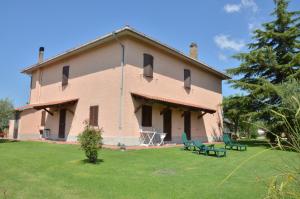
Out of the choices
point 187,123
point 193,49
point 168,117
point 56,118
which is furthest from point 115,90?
point 193,49

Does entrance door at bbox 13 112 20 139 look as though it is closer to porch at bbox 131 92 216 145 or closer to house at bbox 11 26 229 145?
house at bbox 11 26 229 145

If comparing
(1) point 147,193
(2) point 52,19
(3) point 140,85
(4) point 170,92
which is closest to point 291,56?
(4) point 170,92

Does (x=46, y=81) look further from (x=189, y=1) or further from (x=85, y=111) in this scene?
(x=189, y=1)

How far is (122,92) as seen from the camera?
606 inches

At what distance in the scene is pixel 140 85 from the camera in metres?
16.3

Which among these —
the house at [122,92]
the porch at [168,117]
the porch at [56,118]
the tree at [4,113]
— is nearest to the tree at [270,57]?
the house at [122,92]

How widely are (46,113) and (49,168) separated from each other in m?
14.1

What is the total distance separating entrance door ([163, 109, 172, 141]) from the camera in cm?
1789

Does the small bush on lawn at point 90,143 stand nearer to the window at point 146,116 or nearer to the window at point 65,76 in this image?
the window at point 146,116

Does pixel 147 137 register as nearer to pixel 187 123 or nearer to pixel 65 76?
pixel 187 123

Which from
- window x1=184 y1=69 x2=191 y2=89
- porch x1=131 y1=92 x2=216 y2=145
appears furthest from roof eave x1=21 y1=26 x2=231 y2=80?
porch x1=131 y1=92 x2=216 y2=145

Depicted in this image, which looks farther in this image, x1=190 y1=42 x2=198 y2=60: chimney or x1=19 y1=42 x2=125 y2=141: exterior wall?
x1=190 y1=42 x2=198 y2=60: chimney

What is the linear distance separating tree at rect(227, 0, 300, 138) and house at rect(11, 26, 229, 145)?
3177mm

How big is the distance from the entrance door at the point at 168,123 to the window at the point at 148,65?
296 centimetres
